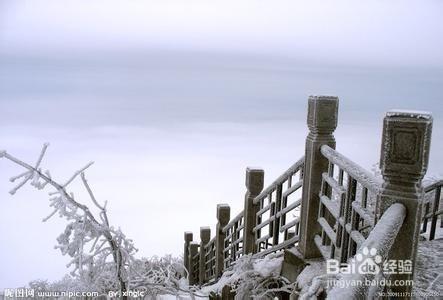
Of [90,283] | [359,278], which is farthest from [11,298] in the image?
[359,278]

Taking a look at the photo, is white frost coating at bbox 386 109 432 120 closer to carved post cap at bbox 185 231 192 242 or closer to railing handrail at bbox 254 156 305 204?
railing handrail at bbox 254 156 305 204

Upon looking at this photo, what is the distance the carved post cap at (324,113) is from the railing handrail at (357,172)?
32 cm

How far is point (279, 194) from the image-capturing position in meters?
5.59

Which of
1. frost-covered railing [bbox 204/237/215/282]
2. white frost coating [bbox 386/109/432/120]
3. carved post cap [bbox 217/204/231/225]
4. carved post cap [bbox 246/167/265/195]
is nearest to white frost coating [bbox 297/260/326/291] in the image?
carved post cap [bbox 246/167/265/195]

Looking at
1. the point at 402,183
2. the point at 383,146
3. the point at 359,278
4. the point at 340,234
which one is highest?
the point at 383,146

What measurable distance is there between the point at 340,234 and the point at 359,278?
92.2 inches

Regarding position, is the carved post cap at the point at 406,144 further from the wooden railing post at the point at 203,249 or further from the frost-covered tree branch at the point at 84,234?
the wooden railing post at the point at 203,249

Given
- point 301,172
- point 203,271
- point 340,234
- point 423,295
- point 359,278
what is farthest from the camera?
point 203,271

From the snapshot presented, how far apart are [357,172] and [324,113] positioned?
58.3 inches

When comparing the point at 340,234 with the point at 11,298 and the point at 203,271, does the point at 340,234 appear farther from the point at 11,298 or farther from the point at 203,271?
the point at 203,271

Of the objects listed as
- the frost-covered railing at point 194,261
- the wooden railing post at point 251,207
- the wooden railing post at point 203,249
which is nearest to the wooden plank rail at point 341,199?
the wooden railing post at point 251,207

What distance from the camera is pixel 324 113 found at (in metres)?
4.47

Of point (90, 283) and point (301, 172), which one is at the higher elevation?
point (301, 172)

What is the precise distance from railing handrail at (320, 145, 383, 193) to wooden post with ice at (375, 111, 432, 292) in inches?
5.8
